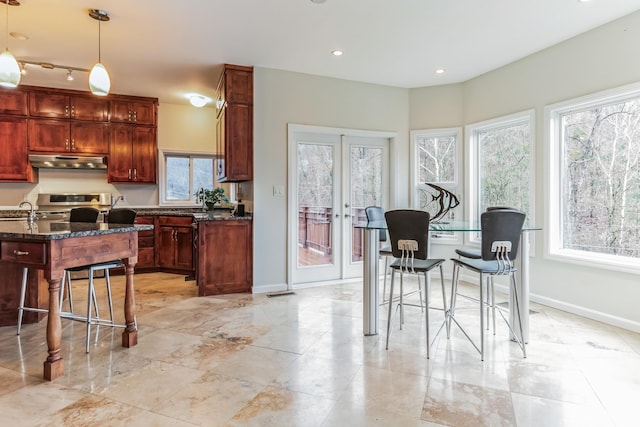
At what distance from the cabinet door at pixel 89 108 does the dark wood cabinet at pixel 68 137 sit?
3.4 inches

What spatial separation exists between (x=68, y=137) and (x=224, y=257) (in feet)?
10.2

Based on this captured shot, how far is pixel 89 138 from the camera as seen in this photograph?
5.36 meters

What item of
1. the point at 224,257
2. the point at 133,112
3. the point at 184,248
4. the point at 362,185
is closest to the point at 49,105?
the point at 133,112

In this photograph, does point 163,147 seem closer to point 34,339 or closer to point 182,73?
point 182,73

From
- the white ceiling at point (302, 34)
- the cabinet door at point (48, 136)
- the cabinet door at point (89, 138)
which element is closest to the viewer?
Answer: the white ceiling at point (302, 34)

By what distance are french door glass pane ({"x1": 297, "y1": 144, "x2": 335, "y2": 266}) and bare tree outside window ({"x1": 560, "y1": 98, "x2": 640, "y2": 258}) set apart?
2636 mm

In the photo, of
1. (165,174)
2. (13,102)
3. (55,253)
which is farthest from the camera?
(165,174)

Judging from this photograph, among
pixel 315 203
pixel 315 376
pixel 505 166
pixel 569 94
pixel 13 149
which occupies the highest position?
pixel 569 94

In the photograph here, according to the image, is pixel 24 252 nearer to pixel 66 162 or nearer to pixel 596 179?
pixel 66 162

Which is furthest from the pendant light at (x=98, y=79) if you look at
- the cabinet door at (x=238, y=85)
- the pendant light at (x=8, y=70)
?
the cabinet door at (x=238, y=85)

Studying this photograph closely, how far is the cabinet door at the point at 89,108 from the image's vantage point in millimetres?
5277

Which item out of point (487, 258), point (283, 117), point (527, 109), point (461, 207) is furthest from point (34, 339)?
point (527, 109)

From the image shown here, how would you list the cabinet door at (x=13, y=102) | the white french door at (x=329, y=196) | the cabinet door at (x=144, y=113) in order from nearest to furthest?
1. the white french door at (x=329, y=196)
2. the cabinet door at (x=13, y=102)
3. the cabinet door at (x=144, y=113)

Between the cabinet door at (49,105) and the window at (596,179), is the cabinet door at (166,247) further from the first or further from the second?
the window at (596,179)
